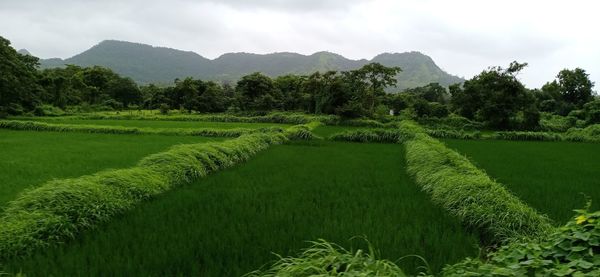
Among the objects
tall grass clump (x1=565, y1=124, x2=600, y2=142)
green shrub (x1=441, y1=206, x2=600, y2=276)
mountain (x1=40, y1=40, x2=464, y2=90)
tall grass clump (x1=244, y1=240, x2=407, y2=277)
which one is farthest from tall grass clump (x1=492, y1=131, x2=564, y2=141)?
mountain (x1=40, y1=40, x2=464, y2=90)

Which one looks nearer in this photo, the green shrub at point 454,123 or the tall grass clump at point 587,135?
the tall grass clump at point 587,135

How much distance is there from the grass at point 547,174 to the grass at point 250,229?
2026mm

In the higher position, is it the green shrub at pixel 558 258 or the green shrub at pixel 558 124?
the green shrub at pixel 558 124

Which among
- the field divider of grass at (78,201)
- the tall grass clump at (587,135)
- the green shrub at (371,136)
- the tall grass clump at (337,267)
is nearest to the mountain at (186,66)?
the tall grass clump at (587,135)

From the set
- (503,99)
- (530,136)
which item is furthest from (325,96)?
(530,136)

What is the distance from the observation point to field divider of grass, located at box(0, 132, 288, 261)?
13.9 feet

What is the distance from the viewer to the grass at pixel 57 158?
26.0 ft

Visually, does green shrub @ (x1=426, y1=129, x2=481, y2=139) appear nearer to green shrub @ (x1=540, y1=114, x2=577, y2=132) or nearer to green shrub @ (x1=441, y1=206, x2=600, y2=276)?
green shrub @ (x1=540, y1=114, x2=577, y2=132)

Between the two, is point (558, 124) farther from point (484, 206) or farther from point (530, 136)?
point (484, 206)

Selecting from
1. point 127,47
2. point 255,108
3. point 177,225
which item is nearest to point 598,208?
point 177,225

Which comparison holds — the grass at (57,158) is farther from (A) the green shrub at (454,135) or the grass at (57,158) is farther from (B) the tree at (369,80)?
A: (B) the tree at (369,80)

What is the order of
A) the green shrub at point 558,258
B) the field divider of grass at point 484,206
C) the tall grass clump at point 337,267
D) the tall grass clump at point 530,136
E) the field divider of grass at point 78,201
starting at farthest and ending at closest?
the tall grass clump at point 530,136 → the field divider of grass at point 484,206 → the field divider of grass at point 78,201 → the tall grass clump at point 337,267 → the green shrub at point 558,258

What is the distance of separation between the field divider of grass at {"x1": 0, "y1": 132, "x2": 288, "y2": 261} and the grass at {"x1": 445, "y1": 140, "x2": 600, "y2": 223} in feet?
20.2

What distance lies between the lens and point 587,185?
820 cm
